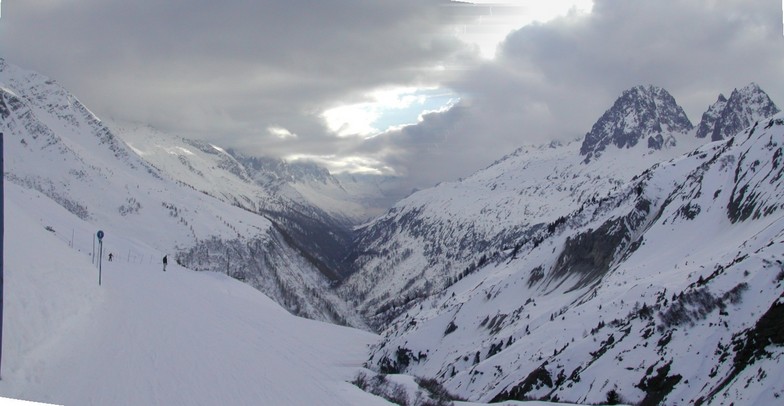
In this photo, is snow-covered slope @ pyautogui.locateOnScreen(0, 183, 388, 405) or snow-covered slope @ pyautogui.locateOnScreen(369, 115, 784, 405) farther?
snow-covered slope @ pyautogui.locateOnScreen(369, 115, 784, 405)

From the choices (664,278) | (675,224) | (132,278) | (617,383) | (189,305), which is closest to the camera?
(617,383)

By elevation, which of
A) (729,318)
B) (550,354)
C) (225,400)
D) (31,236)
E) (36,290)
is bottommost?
(550,354)

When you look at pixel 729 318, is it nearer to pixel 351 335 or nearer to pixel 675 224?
pixel 675 224

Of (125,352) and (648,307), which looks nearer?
(125,352)

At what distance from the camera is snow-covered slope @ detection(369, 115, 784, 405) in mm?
21250

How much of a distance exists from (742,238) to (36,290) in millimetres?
46111

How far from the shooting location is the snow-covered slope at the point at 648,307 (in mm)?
21250

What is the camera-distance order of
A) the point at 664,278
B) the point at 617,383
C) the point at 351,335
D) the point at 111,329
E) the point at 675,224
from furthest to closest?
the point at 351,335
the point at 675,224
the point at 664,278
the point at 617,383
the point at 111,329

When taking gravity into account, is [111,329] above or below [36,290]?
below

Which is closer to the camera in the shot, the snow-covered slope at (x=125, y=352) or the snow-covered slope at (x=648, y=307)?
the snow-covered slope at (x=125, y=352)

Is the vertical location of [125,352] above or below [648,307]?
above

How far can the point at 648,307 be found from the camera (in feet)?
109

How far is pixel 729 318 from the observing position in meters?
22.6

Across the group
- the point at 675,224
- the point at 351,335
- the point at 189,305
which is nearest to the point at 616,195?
the point at 675,224
